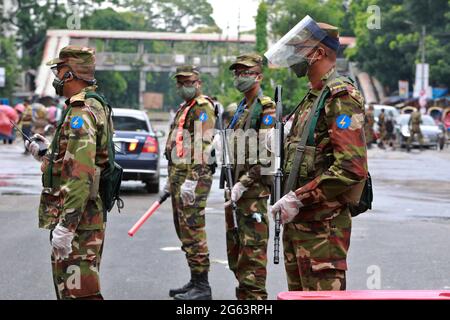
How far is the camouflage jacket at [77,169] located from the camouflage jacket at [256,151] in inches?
73.5

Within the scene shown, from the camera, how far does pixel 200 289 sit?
329 inches

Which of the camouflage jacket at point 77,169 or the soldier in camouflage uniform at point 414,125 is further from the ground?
the camouflage jacket at point 77,169

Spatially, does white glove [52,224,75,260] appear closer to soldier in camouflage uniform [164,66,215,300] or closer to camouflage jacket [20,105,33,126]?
soldier in camouflage uniform [164,66,215,300]

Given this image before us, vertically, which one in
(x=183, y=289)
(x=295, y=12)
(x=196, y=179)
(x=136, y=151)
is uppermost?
(x=295, y=12)

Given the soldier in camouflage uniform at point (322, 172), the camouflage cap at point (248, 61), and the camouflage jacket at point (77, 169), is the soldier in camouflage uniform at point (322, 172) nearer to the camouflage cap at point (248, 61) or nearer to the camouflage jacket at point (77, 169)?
the camouflage jacket at point (77, 169)

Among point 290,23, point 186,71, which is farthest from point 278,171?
point 290,23

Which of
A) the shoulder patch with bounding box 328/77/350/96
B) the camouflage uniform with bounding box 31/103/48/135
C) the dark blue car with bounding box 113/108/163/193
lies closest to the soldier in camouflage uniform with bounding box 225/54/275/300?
the shoulder patch with bounding box 328/77/350/96

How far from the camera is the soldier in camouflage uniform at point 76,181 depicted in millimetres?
5555

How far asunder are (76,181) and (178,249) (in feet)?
18.5

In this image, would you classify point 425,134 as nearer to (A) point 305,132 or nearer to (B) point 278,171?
(B) point 278,171

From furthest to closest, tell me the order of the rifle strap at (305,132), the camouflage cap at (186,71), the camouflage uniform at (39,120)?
the camouflage uniform at (39,120)
the camouflage cap at (186,71)
the rifle strap at (305,132)

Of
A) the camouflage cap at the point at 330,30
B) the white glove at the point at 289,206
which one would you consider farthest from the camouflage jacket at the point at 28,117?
the white glove at the point at 289,206

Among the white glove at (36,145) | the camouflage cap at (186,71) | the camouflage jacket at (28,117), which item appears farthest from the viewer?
the camouflage jacket at (28,117)
